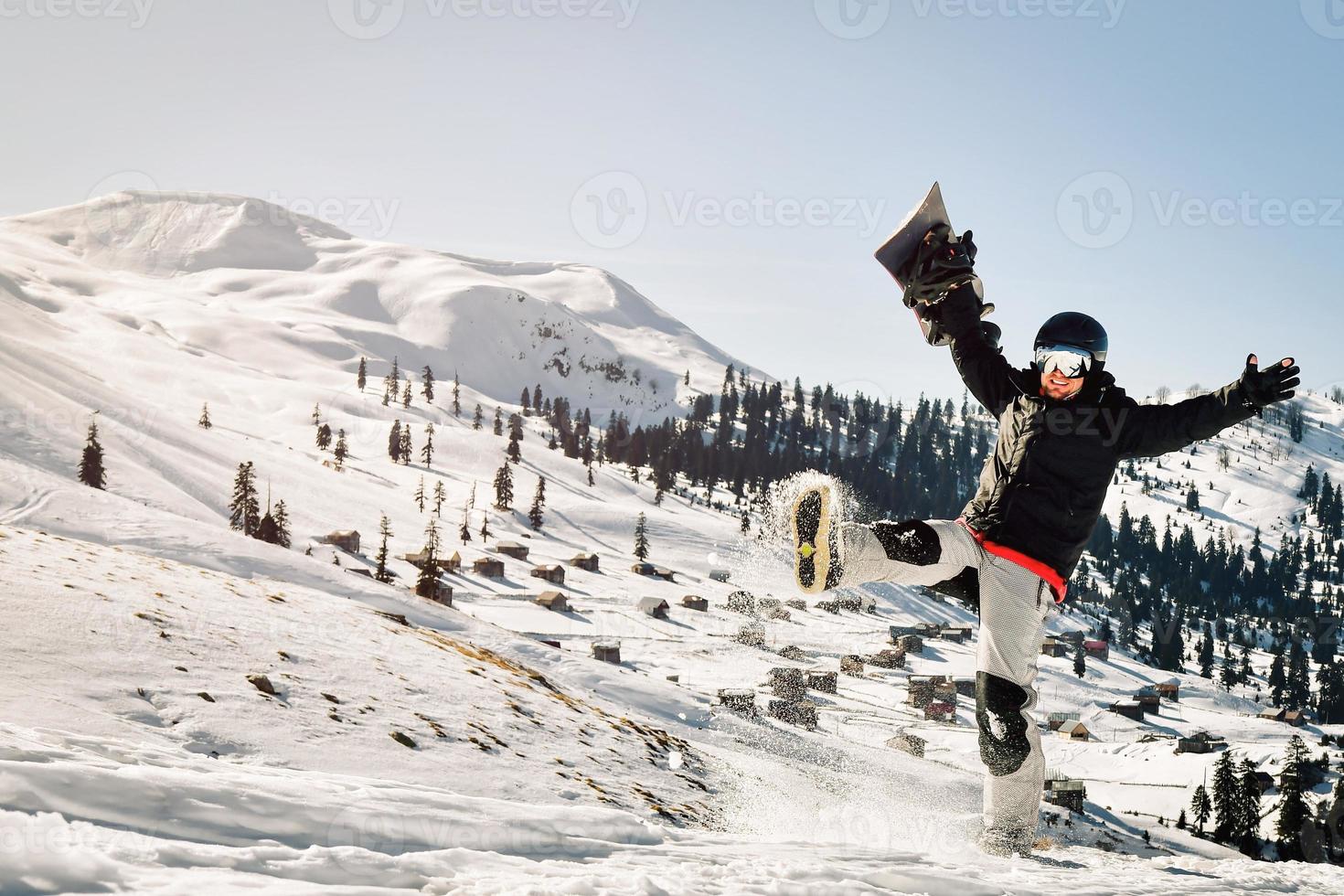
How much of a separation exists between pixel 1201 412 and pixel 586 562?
271ft

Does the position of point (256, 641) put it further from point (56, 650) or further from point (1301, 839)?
point (1301, 839)

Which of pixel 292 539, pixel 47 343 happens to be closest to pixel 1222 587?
pixel 292 539

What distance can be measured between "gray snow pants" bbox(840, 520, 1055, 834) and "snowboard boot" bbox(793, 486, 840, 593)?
50 cm

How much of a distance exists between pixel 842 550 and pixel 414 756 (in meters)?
5.50

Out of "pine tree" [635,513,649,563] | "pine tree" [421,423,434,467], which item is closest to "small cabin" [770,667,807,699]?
"pine tree" [635,513,649,563]

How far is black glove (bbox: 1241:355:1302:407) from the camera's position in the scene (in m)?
6.07

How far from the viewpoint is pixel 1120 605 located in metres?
160

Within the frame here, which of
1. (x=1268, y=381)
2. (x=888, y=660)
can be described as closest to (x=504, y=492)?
(x=888, y=660)

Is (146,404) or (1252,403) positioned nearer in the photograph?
(1252,403)

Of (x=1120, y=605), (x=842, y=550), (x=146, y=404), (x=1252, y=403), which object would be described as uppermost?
(x=1252, y=403)

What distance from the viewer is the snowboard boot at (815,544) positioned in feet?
21.8

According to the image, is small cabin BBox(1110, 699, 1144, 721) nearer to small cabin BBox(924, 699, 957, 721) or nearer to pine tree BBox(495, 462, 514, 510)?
small cabin BBox(924, 699, 957, 721)

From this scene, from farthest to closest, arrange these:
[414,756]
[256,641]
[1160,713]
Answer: [1160,713], [256,641], [414,756]

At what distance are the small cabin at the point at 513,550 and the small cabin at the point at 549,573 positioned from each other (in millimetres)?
6381
